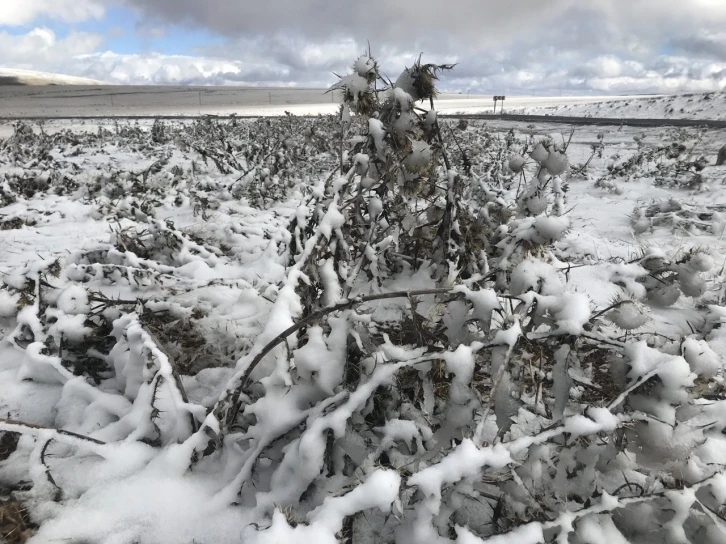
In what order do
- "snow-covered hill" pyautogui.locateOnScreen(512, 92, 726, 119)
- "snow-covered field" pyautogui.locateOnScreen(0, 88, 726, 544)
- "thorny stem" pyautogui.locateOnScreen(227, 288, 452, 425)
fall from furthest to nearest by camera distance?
"snow-covered hill" pyautogui.locateOnScreen(512, 92, 726, 119), "thorny stem" pyautogui.locateOnScreen(227, 288, 452, 425), "snow-covered field" pyautogui.locateOnScreen(0, 88, 726, 544)

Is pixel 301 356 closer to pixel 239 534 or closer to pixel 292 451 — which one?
pixel 292 451

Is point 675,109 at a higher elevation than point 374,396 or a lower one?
higher

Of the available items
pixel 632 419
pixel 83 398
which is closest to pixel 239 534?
pixel 83 398

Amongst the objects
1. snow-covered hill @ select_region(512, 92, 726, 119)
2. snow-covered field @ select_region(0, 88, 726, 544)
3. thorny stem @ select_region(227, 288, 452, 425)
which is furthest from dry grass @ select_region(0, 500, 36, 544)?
snow-covered hill @ select_region(512, 92, 726, 119)

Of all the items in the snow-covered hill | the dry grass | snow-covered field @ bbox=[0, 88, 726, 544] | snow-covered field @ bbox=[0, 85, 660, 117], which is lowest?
the dry grass

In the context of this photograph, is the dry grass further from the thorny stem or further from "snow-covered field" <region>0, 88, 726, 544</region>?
the thorny stem

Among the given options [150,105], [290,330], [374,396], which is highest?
[150,105]

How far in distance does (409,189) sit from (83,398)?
175cm

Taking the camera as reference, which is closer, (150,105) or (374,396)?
→ (374,396)

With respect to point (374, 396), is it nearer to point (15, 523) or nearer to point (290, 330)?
point (290, 330)

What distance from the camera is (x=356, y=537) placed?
1310mm

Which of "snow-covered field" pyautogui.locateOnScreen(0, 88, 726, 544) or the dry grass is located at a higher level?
"snow-covered field" pyautogui.locateOnScreen(0, 88, 726, 544)

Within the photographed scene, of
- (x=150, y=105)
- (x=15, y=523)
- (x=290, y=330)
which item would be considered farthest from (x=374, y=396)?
(x=150, y=105)

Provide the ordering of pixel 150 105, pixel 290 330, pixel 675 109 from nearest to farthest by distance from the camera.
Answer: pixel 290 330, pixel 675 109, pixel 150 105
